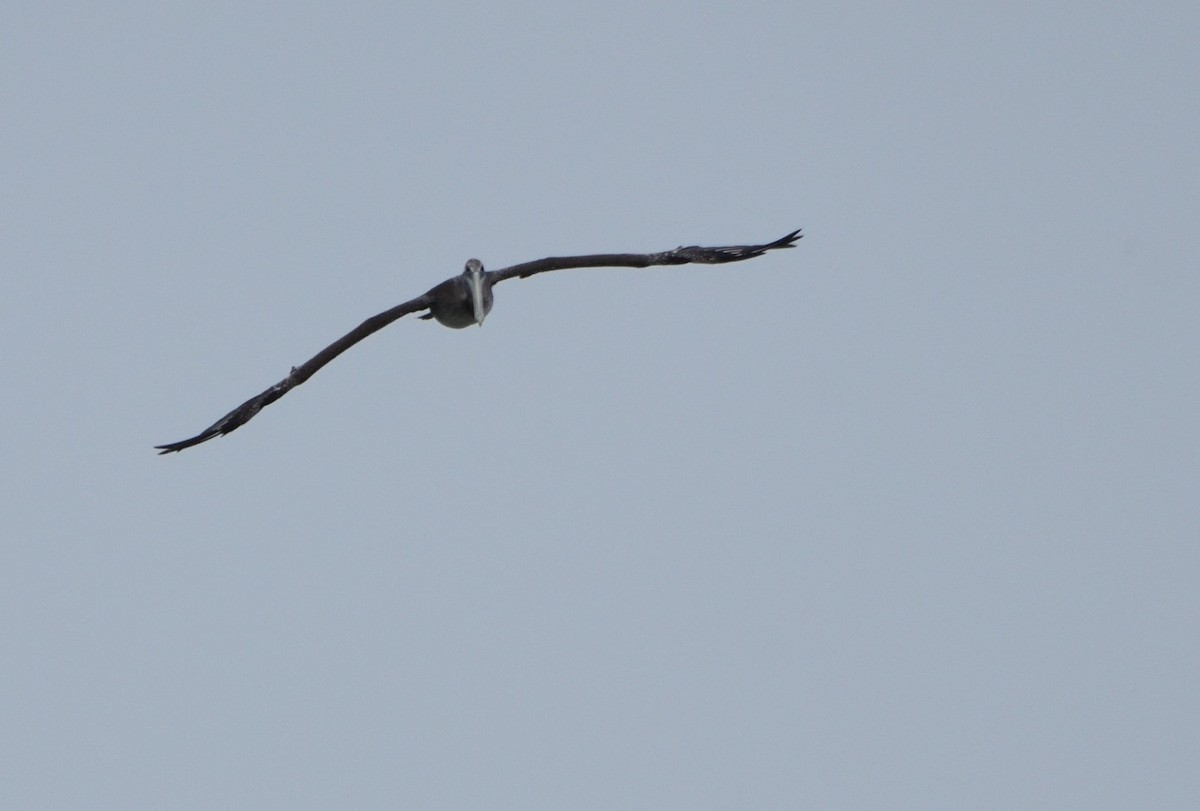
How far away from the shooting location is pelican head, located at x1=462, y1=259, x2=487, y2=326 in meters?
28.7

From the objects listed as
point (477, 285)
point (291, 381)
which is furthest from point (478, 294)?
point (291, 381)

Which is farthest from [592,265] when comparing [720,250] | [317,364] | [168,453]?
[168,453]

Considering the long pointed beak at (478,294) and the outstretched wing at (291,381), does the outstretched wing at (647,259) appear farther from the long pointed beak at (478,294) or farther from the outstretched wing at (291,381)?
the outstretched wing at (291,381)

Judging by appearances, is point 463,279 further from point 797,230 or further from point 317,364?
point 797,230

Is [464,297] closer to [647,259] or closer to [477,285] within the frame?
[477,285]

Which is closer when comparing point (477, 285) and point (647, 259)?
point (477, 285)

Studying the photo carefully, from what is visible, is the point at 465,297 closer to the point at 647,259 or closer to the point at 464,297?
the point at 464,297

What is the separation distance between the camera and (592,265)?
3052cm

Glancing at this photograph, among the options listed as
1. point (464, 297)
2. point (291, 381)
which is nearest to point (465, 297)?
point (464, 297)

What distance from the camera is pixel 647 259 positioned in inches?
1231

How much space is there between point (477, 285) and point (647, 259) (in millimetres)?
3692

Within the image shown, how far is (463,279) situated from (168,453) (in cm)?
536

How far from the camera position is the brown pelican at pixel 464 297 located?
27.9m

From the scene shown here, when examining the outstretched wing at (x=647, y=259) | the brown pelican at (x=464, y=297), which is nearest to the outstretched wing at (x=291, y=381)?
the brown pelican at (x=464, y=297)
